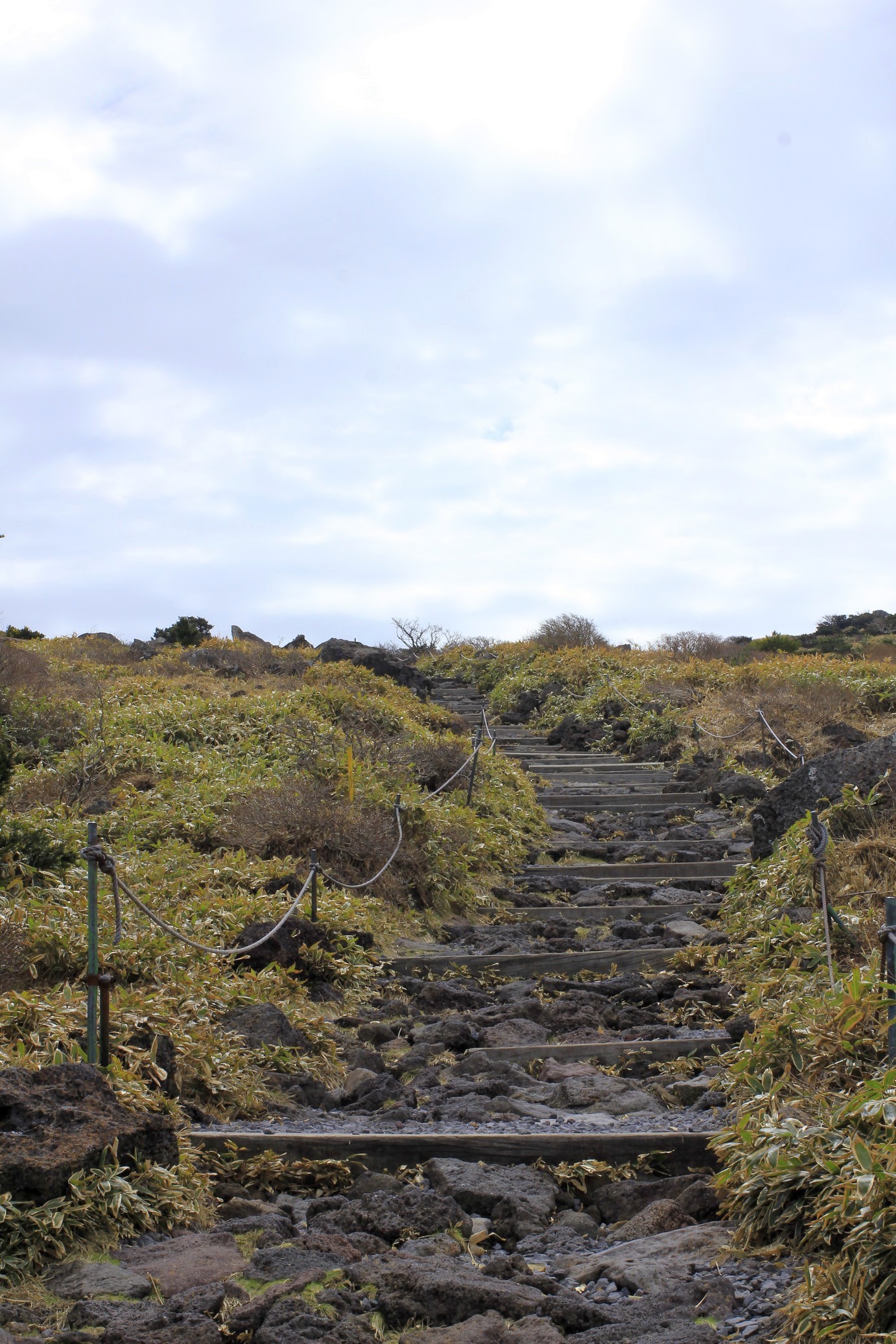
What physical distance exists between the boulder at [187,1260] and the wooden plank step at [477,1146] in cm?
76

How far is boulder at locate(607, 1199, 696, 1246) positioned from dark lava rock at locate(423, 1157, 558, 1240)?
11.3 inches

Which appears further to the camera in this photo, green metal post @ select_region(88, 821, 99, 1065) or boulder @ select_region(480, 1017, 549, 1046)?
boulder @ select_region(480, 1017, 549, 1046)

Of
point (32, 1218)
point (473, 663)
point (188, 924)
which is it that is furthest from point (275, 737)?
point (473, 663)

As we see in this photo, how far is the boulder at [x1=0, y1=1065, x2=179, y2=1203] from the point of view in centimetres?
347

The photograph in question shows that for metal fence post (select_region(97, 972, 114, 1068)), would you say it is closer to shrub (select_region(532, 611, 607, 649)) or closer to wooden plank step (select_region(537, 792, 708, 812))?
wooden plank step (select_region(537, 792, 708, 812))

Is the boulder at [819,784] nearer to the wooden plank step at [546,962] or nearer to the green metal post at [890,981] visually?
the wooden plank step at [546,962]

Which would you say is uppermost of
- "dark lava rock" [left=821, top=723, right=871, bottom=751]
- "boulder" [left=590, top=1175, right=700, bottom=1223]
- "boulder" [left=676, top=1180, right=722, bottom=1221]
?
"dark lava rock" [left=821, top=723, right=871, bottom=751]

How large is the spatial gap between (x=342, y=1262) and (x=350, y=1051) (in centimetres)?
246

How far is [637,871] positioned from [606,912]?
4.81ft

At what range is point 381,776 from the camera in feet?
36.1

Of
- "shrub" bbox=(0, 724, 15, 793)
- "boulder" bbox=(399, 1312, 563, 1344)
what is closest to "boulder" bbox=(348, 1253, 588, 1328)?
"boulder" bbox=(399, 1312, 563, 1344)

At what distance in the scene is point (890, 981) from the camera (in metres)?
4.05

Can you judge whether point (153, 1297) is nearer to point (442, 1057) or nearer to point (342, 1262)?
point (342, 1262)

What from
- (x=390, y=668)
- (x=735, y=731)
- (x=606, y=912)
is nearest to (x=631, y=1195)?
(x=606, y=912)
